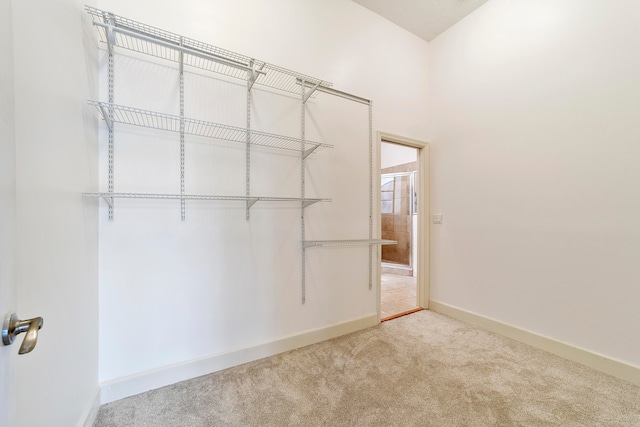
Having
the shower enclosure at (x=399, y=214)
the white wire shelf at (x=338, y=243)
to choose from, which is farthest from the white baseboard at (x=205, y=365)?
the shower enclosure at (x=399, y=214)

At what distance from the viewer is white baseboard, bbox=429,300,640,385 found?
1711mm

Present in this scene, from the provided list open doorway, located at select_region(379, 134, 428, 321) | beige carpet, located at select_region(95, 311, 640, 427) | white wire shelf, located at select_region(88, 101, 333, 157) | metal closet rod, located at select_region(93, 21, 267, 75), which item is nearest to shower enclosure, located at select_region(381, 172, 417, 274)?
open doorway, located at select_region(379, 134, 428, 321)

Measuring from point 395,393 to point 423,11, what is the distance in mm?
3542

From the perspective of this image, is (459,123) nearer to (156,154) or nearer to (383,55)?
(383,55)

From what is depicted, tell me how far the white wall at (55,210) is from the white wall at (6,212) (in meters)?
0.28

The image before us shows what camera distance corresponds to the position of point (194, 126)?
1.73m

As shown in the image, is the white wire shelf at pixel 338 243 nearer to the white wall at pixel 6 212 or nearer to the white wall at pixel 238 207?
the white wall at pixel 238 207

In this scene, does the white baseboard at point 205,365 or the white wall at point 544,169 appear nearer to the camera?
the white baseboard at point 205,365

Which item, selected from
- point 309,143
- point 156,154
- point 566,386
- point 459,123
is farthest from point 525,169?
point 156,154

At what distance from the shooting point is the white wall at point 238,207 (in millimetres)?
1562

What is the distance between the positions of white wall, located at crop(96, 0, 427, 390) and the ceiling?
0.12 metres

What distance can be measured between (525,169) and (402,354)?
200cm

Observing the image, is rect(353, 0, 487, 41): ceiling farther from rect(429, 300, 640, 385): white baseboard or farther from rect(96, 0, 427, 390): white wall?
rect(429, 300, 640, 385): white baseboard

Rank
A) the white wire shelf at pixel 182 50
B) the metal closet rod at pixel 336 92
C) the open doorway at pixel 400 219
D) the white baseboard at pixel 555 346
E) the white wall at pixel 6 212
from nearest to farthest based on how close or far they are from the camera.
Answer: the white wall at pixel 6 212 → the white wire shelf at pixel 182 50 → the white baseboard at pixel 555 346 → the metal closet rod at pixel 336 92 → the open doorway at pixel 400 219
